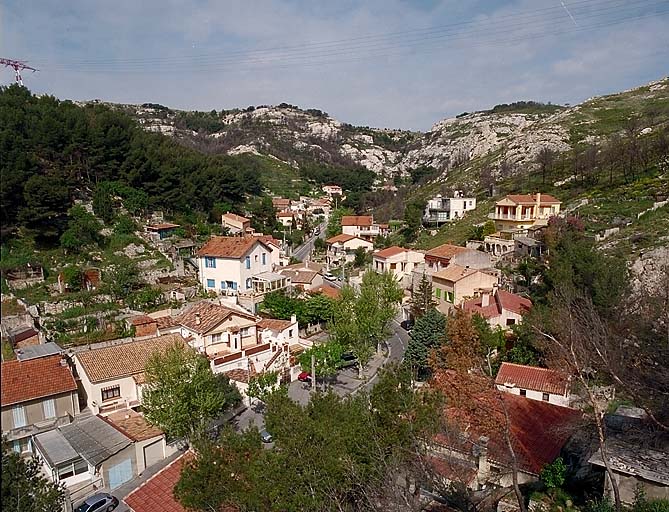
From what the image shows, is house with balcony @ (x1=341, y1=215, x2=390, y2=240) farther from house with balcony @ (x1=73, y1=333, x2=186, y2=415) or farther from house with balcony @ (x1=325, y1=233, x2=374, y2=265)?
house with balcony @ (x1=73, y1=333, x2=186, y2=415)

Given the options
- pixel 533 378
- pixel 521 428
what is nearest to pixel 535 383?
pixel 533 378

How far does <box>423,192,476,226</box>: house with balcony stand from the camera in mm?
48344

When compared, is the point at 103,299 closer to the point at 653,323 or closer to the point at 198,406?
the point at 198,406

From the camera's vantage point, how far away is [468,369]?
16.7 metres

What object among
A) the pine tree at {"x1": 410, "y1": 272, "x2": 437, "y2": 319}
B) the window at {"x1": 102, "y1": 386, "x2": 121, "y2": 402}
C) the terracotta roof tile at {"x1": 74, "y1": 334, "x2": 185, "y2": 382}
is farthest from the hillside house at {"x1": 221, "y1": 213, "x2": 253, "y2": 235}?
the window at {"x1": 102, "y1": 386, "x2": 121, "y2": 402}

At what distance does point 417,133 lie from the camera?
468 feet

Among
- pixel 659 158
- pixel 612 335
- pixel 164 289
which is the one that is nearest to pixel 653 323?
pixel 612 335

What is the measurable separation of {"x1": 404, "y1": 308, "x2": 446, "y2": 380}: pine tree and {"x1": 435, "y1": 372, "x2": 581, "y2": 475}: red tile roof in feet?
12.2

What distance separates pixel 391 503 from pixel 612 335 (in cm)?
923

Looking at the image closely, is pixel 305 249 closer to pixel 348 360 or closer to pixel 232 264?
pixel 232 264

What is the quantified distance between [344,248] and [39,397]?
1218 inches

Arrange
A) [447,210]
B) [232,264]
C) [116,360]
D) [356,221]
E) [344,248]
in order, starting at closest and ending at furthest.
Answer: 1. [116,360]
2. [232,264]
3. [344,248]
4. [447,210]
5. [356,221]

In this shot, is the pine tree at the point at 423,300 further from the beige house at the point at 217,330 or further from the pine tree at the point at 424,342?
the beige house at the point at 217,330

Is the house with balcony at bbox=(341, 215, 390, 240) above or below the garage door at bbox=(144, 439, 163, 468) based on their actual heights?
above
